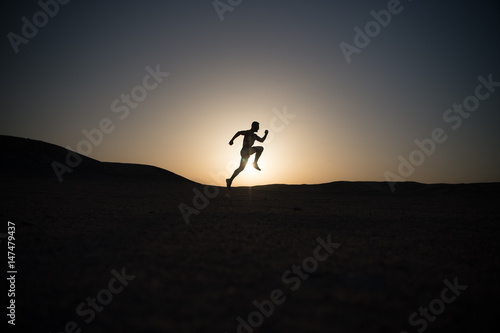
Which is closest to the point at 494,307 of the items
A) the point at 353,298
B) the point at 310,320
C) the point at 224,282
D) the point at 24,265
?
the point at 353,298

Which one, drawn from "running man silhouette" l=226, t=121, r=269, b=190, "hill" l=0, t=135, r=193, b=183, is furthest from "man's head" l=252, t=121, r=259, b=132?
"hill" l=0, t=135, r=193, b=183

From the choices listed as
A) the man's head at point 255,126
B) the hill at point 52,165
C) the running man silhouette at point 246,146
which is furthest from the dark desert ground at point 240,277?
the hill at point 52,165

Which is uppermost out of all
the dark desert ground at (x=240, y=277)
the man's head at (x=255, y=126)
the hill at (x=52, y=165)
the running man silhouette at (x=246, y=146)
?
the hill at (x=52, y=165)

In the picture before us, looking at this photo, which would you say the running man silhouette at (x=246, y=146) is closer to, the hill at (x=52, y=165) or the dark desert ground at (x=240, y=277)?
the dark desert ground at (x=240, y=277)

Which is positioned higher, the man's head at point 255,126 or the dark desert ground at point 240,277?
the man's head at point 255,126

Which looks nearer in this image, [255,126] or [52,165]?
[255,126]

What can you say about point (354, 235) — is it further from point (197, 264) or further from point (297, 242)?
point (197, 264)

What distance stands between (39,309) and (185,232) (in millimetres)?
1776

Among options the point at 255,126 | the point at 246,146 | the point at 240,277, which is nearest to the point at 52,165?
the point at 246,146

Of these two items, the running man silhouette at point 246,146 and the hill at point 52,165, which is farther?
the hill at point 52,165

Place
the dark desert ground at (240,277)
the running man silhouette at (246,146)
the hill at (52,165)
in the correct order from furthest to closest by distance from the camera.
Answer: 1. the hill at (52,165)
2. the running man silhouette at (246,146)
3. the dark desert ground at (240,277)

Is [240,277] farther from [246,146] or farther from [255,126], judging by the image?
[255,126]

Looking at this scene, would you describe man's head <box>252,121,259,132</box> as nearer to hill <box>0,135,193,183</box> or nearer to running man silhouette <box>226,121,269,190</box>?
running man silhouette <box>226,121,269,190</box>

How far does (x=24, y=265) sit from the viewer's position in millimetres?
1848
